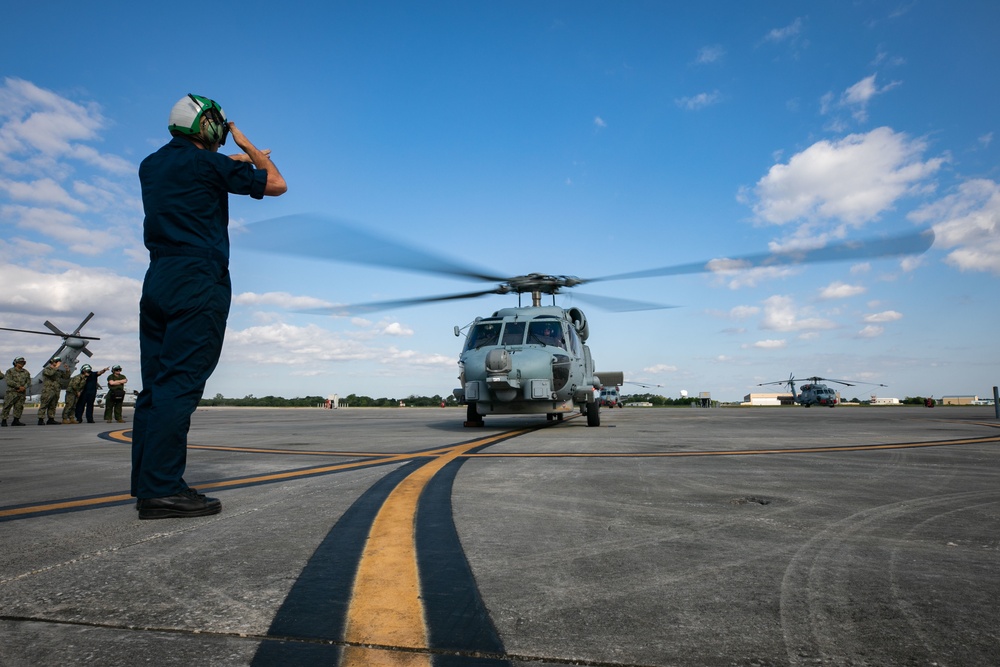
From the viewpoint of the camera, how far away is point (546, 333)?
12.0 m

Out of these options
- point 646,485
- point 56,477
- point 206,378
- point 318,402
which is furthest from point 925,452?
point 318,402

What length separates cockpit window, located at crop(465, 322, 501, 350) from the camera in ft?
39.4

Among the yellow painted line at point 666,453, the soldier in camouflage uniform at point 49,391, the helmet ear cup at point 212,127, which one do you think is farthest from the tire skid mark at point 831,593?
the soldier in camouflage uniform at point 49,391

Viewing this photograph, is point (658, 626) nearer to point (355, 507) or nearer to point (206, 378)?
point (355, 507)

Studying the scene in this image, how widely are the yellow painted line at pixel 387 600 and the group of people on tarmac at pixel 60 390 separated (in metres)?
16.8

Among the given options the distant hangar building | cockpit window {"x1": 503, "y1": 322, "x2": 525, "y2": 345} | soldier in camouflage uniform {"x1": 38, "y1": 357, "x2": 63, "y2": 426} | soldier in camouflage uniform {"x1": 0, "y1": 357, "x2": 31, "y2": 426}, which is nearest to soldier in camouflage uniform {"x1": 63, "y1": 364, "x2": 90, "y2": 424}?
soldier in camouflage uniform {"x1": 38, "y1": 357, "x2": 63, "y2": 426}

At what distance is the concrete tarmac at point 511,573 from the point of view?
4.50 ft

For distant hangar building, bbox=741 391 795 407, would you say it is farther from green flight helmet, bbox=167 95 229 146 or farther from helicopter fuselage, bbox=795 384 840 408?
green flight helmet, bbox=167 95 229 146

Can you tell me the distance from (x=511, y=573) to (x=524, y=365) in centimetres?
920

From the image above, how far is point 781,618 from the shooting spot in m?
1.55

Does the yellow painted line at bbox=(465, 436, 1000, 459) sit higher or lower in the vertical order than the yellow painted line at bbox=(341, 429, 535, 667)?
higher

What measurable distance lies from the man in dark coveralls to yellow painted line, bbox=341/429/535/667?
1123mm

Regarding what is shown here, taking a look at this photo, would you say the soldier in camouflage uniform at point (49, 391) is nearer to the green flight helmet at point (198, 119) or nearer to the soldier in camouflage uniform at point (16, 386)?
the soldier in camouflage uniform at point (16, 386)

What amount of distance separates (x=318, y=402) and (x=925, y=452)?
203ft
